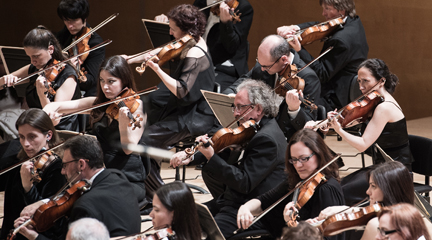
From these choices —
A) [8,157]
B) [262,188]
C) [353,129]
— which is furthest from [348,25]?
[8,157]

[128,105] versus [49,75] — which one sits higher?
[49,75]

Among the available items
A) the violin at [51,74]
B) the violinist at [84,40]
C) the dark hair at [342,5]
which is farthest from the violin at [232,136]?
the violinist at [84,40]

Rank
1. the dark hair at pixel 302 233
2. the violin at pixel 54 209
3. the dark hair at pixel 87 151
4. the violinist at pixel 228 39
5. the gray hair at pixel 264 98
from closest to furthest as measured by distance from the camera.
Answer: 1. the dark hair at pixel 302 233
2. the violin at pixel 54 209
3. the dark hair at pixel 87 151
4. the gray hair at pixel 264 98
5. the violinist at pixel 228 39

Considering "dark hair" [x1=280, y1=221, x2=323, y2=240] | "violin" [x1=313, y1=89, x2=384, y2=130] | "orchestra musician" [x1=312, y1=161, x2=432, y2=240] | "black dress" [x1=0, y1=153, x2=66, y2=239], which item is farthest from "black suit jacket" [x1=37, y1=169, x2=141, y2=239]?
"violin" [x1=313, y1=89, x2=384, y2=130]

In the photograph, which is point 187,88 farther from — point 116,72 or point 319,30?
point 319,30

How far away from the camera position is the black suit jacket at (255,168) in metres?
3.01

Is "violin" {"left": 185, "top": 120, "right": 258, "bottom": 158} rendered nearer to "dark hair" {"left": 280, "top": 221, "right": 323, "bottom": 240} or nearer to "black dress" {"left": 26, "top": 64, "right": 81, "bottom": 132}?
"black dress" {"left": 26, "top": 64, "right": 81, "bottom": 132}

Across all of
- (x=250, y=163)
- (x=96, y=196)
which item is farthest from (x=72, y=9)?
(x=96, y=196)

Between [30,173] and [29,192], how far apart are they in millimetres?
99

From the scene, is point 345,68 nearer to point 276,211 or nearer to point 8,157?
point 276,211

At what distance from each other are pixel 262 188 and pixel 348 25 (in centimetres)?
171

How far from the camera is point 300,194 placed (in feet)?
8.65

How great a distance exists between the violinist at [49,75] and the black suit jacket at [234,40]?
1.16 meters

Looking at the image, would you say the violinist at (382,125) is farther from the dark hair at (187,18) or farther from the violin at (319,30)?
the dark hair at (187,18)
